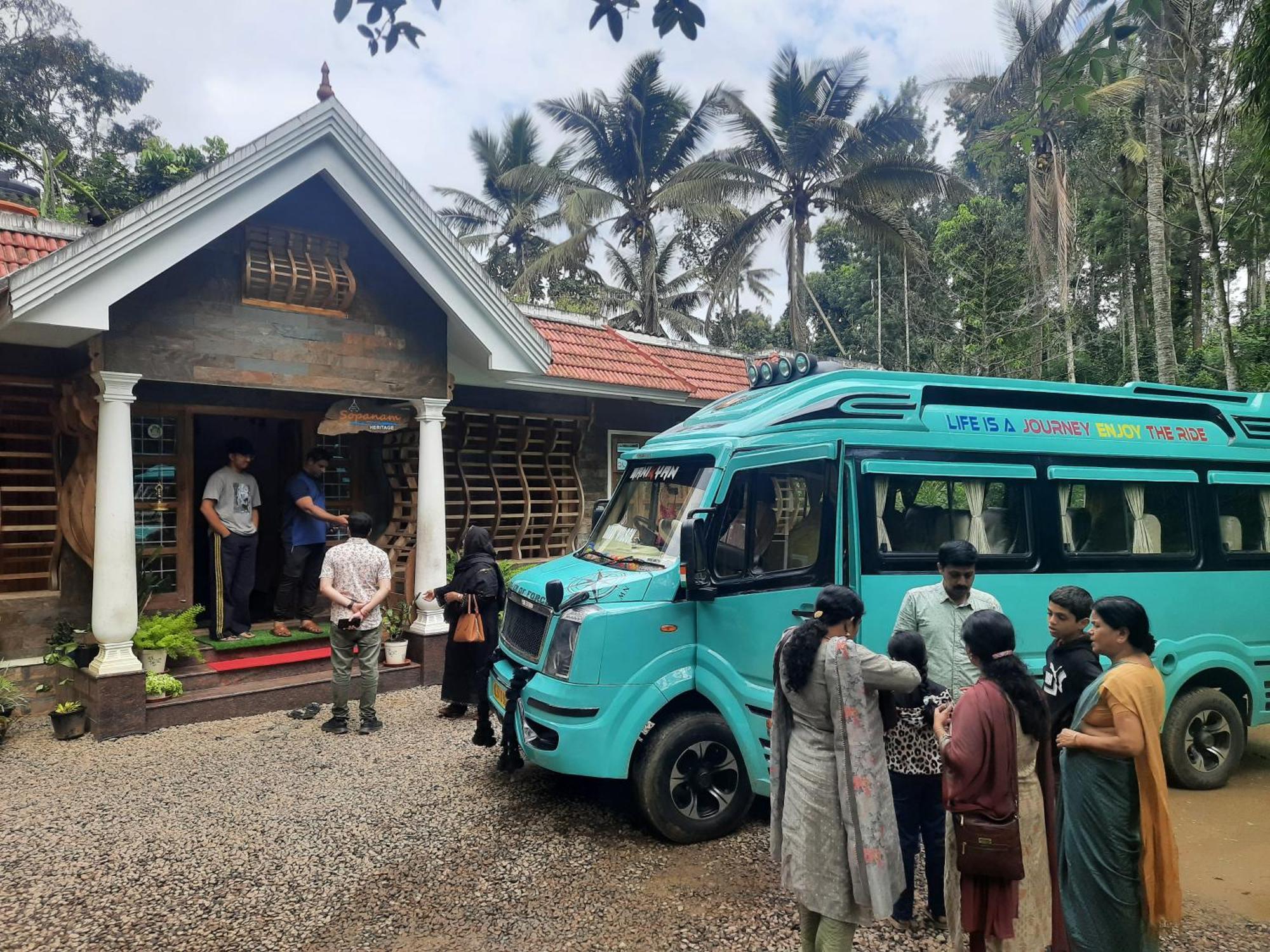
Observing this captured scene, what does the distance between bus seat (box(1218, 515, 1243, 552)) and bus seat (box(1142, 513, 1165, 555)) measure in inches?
25.8

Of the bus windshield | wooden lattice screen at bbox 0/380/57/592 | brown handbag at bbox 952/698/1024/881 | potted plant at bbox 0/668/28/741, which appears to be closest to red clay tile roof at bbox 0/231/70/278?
wooden lattice screen at bbox 0/380/57/592

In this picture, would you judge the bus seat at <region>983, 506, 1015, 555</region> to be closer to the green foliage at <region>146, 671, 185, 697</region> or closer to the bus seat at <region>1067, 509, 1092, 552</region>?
the bus seat at <region>1067, 509, 1092, 552</region>

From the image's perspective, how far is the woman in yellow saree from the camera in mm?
3008

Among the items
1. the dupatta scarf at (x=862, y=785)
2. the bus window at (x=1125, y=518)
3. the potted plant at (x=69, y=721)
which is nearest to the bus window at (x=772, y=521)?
the dupatta scarf at (x=862, y=785)

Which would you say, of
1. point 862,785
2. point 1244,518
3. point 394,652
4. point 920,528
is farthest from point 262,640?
point 1244,518

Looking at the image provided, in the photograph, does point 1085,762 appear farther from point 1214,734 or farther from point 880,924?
point 1214,734

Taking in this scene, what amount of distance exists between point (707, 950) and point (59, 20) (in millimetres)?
32082

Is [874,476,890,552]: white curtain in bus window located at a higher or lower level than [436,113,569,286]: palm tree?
lower

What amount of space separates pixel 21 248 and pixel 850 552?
7581mm

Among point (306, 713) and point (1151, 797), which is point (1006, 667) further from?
point (306, 713)

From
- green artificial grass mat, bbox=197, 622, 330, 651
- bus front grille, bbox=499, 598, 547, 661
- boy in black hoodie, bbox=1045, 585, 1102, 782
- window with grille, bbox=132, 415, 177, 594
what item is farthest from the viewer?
window with grille, bbox=132, 415, 177, 594

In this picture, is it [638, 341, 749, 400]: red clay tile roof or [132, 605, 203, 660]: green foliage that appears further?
[638, 341, 749, 400]: red clay tile roof

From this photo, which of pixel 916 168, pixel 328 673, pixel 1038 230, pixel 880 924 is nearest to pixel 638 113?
pixel 916 168

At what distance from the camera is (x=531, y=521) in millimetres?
11086
